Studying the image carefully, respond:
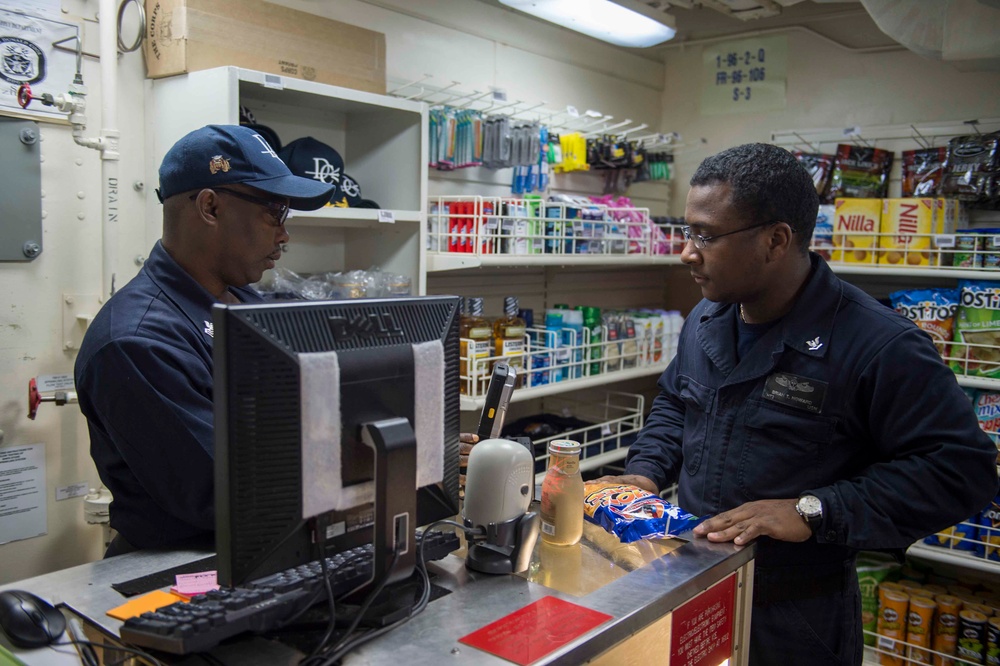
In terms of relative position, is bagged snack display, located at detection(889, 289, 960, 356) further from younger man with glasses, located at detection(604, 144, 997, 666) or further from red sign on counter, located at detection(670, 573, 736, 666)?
red sign on counter, located at detection(670, 573, 736, 666)

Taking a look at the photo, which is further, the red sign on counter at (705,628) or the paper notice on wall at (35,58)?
the paper notice on wall at (35,58)

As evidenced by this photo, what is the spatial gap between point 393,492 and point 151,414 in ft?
1.78

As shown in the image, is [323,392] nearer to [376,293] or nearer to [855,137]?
[376,293]

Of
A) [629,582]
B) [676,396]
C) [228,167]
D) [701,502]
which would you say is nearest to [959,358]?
[676,396]

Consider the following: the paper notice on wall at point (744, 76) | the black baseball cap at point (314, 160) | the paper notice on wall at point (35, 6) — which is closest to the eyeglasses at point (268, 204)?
the black baseball cap at point (314, 160)

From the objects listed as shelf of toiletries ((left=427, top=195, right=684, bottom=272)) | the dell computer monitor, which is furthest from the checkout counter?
shelf of toiletries ((left=427, top=195, right=684, bottom=272))

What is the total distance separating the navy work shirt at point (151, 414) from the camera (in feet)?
4.55

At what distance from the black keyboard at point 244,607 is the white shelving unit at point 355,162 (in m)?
1.46

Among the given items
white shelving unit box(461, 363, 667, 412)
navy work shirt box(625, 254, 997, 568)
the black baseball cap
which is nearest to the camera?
navy work shirt box(625, 254, 997, 568)

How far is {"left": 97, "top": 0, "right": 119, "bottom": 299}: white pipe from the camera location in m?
2.25

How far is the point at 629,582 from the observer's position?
135cm

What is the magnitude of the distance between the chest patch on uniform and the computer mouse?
4.71 feet

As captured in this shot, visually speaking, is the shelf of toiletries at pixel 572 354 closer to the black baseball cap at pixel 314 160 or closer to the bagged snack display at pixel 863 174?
the black baseball cap at pixel 314 160

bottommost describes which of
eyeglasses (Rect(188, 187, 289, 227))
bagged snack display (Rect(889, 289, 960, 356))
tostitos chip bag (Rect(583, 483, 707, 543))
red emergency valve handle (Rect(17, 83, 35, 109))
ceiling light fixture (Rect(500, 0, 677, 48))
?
tostitos chip bag (Rect(583, 483, 707, 543))
